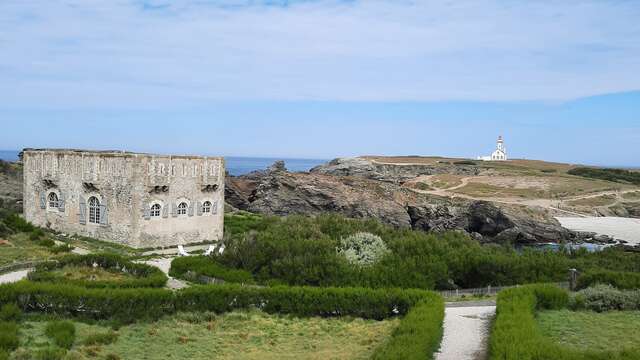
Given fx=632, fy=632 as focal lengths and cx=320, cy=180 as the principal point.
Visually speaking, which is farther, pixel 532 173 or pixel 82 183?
pixel 532 173

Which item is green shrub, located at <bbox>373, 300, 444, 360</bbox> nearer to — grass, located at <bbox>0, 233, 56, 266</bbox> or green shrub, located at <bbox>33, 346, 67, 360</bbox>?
green shrub, located at <bbox>33, 346, 67, 360</bbox>

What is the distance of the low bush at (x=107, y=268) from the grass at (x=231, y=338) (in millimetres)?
3533

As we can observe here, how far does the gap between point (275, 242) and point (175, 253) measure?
796 centimetres

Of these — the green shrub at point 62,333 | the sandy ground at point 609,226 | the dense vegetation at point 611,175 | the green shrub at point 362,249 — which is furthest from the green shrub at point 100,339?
the dense vegetation at point 611,175

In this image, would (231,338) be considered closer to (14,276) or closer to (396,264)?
(396,264)

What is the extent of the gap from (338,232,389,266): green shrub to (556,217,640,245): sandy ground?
40.7m

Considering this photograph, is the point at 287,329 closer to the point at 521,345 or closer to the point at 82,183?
the point at 521,345

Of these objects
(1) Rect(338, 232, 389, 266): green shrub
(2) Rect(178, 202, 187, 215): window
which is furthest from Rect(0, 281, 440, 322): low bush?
(2) Rect(178, 202, 187, 215): window

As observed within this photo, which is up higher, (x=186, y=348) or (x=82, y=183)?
(x=82, y=183)

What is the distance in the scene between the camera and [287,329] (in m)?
19.5

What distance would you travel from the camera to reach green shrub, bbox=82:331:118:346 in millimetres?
17547

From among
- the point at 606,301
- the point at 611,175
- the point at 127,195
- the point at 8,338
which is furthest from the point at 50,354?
the point at 611,175

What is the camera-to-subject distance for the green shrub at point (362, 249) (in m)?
28.4

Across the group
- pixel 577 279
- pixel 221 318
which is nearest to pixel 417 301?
pixel 221 318
